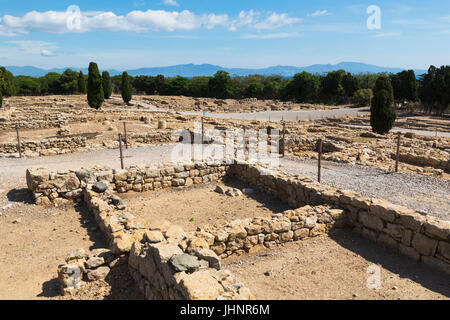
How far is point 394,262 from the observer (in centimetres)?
683

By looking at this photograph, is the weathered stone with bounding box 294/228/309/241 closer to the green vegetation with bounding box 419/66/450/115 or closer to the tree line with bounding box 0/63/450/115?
the green vegetation with bounding box 419/66/450/115

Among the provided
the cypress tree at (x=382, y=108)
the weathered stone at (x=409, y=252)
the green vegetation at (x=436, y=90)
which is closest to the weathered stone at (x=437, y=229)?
the weathered stone at (x=409, y=252)

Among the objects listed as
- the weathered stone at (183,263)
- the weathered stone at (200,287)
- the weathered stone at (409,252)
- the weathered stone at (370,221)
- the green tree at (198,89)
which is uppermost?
the green tree at (198,89)

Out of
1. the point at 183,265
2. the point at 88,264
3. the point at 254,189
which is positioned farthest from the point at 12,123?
the point at 183,265

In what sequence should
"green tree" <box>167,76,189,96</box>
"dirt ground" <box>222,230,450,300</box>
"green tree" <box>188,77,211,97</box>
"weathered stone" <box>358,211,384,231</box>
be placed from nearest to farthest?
"dirt ground" <box>222,230,450,300</box> → "weathered stone" <box>358,211,384,231</box> → "green tree" <box>188,77,211,97</box> → "green tree" <box>167,76,189,96</box>

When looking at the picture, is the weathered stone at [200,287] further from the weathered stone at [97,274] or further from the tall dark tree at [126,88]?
the tall dark tree at [126,88]

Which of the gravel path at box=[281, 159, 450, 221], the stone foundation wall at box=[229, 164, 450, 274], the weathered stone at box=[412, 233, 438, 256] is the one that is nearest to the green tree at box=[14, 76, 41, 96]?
the gravel path at box=[281, 159, 450, 221]

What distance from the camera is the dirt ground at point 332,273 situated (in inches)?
230

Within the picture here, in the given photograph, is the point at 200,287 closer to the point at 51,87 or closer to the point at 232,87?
the point at 232,87

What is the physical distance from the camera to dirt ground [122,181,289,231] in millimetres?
9477

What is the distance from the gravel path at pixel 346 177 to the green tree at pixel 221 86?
189 feet

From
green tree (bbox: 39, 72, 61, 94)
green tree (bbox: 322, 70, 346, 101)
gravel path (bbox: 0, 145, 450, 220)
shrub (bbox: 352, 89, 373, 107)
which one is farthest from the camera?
green tree (bbox: 39, 72, 61, 94)
